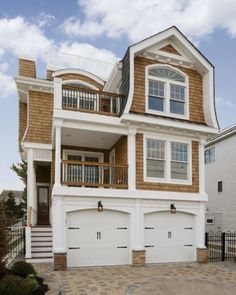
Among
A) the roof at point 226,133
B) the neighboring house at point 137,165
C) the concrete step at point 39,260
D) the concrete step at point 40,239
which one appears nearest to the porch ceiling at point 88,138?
the neighboring house at point 137,165

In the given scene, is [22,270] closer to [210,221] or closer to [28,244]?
[28,244]

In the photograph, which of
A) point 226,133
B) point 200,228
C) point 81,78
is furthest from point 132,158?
point 226,133

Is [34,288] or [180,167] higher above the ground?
[180,167]

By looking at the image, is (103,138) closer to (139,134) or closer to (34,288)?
(139,134)

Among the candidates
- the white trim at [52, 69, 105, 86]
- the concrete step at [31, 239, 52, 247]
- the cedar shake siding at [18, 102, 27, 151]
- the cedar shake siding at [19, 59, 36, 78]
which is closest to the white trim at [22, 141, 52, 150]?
the cedar shake siding at [18, 102, 27, 151]

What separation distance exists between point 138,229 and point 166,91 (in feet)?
19.2

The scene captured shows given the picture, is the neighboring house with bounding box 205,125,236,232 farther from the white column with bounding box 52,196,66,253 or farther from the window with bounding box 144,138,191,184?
the white column with bounding box 52,196,66,253

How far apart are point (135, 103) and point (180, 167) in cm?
334

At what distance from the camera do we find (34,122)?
1589cm

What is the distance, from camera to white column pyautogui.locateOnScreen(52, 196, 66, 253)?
11188mm

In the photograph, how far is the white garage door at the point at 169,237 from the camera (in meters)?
12.6

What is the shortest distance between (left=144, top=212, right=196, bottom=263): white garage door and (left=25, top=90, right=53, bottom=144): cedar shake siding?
6.67 meters

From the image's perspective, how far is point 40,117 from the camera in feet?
52.4

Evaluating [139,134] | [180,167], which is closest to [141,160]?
[139,134]
